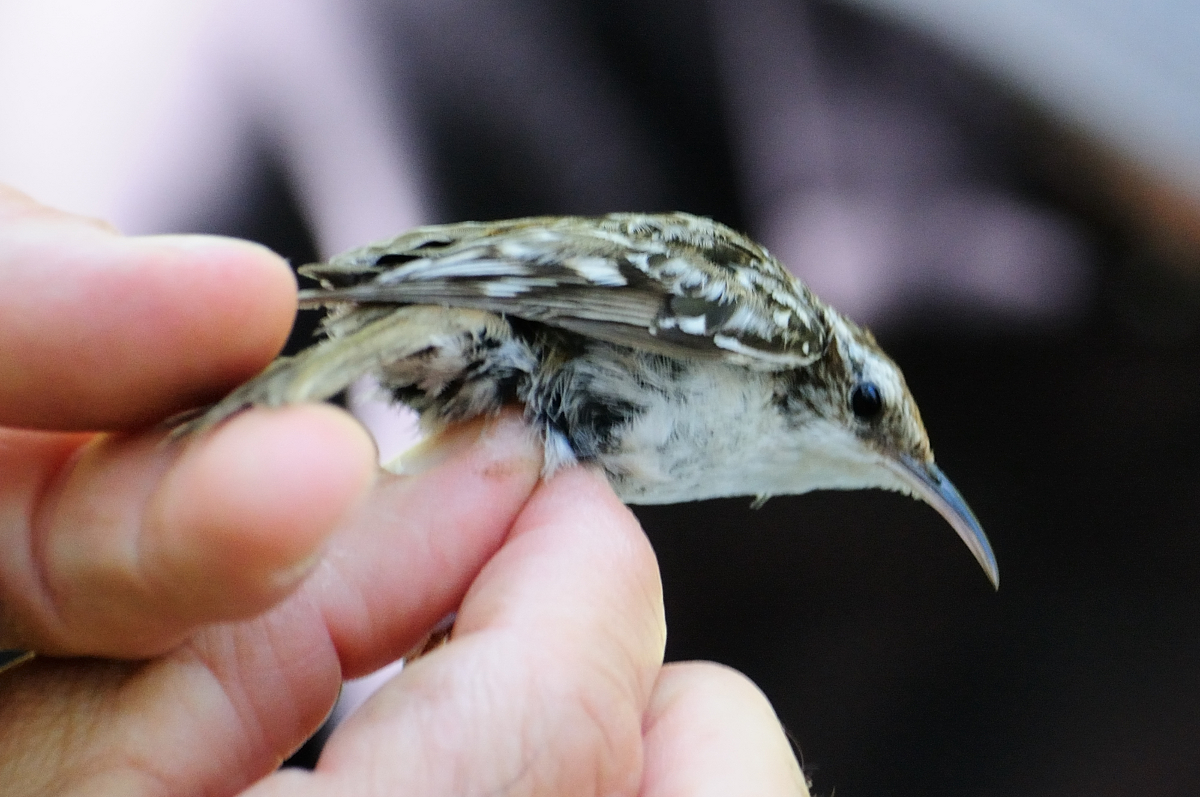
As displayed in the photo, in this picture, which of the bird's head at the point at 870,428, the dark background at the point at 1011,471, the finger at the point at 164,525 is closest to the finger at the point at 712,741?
the bird's head at the point at 870,428

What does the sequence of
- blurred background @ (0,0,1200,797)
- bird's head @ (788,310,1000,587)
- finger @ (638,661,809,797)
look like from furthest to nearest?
blurred background @ (0,0,1200,797)
bird's head @ (788,310,1000,587)
finger @ (638,661,809,797)

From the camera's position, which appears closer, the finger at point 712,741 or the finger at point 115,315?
the finger at point 115,315

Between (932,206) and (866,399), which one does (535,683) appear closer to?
(866,399)

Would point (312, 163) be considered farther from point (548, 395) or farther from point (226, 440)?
point (226, 440)

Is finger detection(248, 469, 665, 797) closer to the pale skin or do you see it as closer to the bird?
the pale skin

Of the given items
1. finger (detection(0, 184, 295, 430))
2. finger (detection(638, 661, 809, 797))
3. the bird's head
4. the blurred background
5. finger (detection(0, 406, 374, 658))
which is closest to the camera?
finger (detection(0, 406, 374, 658))

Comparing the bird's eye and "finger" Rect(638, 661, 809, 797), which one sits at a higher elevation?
the bird's eye

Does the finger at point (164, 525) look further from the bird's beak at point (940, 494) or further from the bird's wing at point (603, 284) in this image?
the bird's beak at point (940, 494)

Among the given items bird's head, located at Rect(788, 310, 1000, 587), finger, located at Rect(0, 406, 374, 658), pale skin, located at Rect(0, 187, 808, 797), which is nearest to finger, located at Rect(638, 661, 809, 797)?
pale skin, located at Rect(0, 187, 808, 797)

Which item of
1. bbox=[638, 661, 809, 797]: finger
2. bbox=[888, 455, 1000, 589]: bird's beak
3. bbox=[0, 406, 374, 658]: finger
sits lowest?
bbox=[638, 661, 809, 797]: finger

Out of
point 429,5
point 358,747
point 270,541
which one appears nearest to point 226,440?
point 270,541
